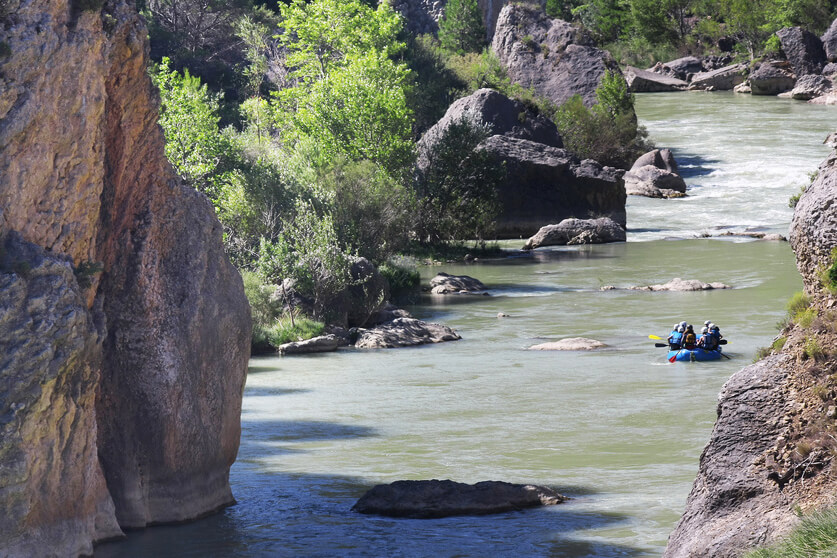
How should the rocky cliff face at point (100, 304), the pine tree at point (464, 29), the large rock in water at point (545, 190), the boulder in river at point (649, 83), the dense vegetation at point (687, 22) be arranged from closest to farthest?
the rocky cliff face at point (100, 304), the large rock in water at point (545, 190), the boulder in river at point (649, 83), the dense vegetation at point (687, 22), the pine tree at point (464, 29)

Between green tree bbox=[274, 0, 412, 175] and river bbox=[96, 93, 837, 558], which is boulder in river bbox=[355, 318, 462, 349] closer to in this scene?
river bbox=[96, 93, 837, 558]

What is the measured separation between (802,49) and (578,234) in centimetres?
3495

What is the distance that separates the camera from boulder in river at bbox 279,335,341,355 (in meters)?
27.2

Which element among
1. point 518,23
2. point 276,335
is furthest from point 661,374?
point 518,23

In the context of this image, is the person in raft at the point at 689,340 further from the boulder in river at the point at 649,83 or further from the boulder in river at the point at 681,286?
the boulder in river at the point at 649,83

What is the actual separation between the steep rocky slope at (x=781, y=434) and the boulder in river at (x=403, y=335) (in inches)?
707

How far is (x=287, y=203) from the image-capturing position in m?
35.2

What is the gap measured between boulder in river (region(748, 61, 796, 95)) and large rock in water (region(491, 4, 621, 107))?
1601 cm

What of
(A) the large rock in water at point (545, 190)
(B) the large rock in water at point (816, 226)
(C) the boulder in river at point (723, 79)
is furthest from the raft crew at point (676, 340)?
(C) the boulder in river at point (723, 79)

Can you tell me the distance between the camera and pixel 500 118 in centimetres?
4997

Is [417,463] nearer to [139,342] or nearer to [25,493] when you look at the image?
[139,342]

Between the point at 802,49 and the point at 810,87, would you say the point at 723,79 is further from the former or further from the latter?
the point at 810,87

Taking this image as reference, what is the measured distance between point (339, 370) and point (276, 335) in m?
3.73

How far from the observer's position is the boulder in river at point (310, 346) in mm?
27156
